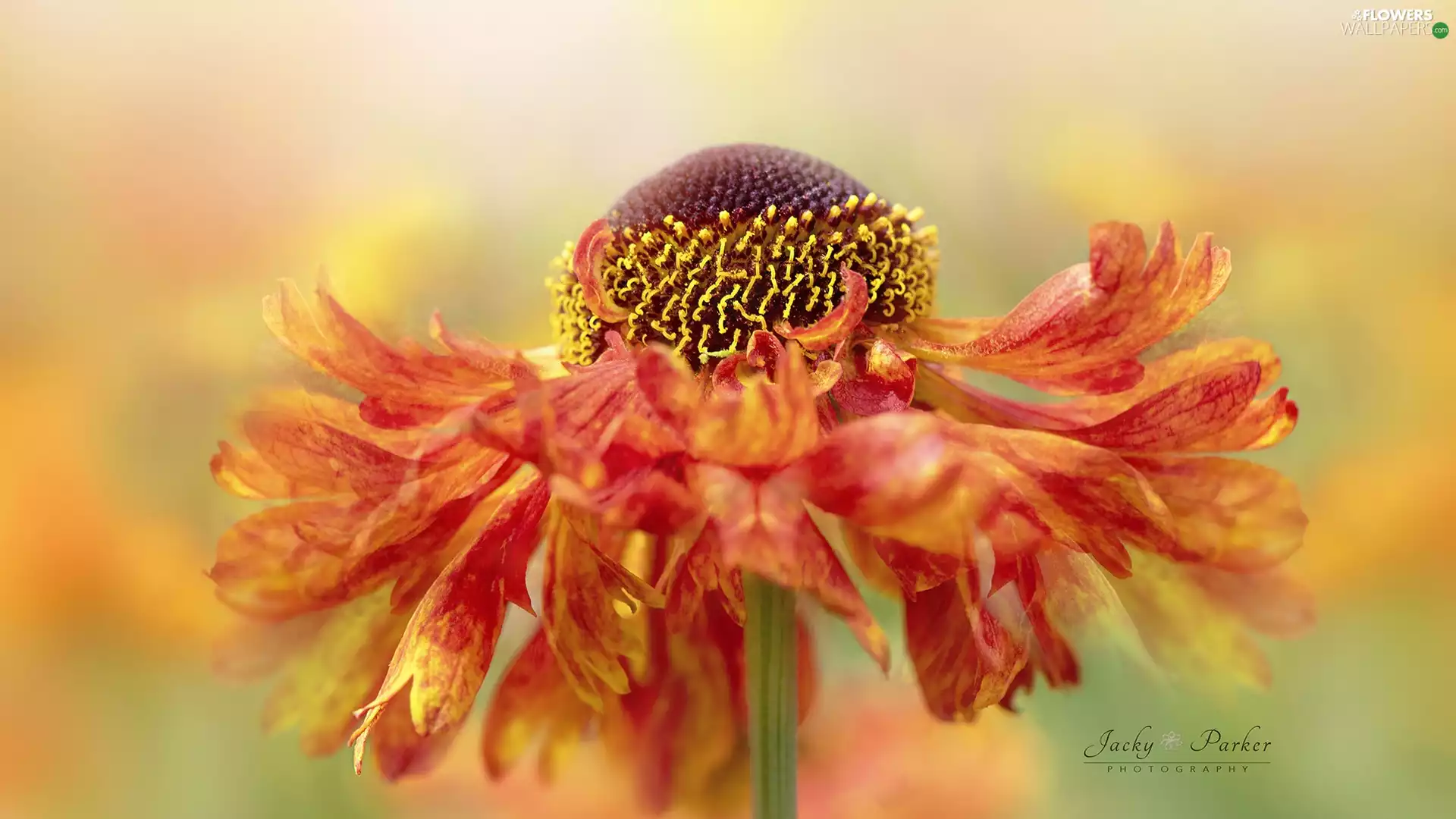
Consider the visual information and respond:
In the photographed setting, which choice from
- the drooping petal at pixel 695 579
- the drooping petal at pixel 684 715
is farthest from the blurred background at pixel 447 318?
the drooping petal at pixel 695 579

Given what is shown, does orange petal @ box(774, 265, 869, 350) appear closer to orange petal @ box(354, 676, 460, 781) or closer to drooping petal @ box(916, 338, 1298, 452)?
drooping petal @ box(916, 338, 1298, 452)

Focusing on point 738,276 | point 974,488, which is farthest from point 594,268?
point 974,488

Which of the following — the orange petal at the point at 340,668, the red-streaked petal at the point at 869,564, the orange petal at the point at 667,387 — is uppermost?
the orange petal at the point at 667,387

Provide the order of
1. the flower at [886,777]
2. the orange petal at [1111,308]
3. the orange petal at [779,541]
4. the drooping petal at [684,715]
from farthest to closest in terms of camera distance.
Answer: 1. the flower at [886,777]
2. the drooping petal at [684,715]
3. the orange petal at [1111,308]
4. the orange petal at [779,541]

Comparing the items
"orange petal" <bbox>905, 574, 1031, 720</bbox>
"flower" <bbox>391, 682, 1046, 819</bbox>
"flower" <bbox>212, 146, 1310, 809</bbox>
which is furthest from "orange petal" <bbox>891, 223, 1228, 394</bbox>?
"flower" <bbox>391, 682, 1046, 819</bbox>

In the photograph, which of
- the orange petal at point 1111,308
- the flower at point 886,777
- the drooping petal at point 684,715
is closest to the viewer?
the orange petal at point 1111,308

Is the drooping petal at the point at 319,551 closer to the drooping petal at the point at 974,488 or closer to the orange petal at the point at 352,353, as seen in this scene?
the orange petal at the point at 352,353
